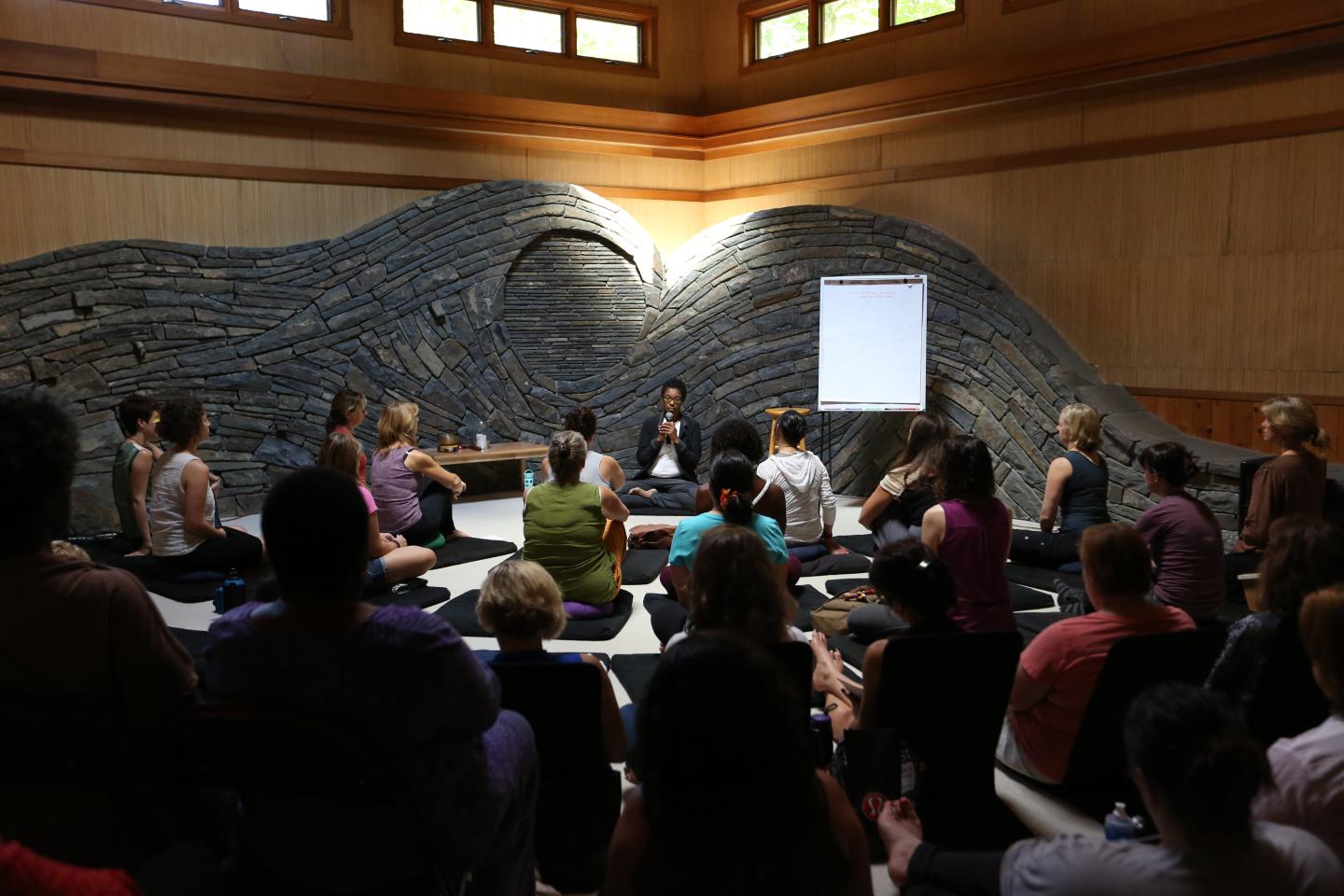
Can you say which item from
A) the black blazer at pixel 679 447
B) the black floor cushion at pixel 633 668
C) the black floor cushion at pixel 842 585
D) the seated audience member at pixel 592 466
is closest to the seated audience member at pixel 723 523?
the black floor cushion at pixel 633 668

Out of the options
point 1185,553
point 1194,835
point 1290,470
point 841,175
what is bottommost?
point 1185,553

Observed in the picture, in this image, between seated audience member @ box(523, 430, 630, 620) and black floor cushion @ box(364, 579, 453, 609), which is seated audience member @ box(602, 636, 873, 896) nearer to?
seated audience member @ box(523, 430, 630, 620)

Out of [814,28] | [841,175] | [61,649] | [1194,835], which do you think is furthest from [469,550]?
[814,28]

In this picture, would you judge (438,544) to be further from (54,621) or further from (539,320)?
(54,621)

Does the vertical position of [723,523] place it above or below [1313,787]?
above

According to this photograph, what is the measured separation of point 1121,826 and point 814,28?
27.6ft

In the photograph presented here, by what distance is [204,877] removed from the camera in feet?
5.72

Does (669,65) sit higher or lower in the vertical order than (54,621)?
higher

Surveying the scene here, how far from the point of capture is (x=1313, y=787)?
189 cm

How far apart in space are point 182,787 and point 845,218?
7351 mm

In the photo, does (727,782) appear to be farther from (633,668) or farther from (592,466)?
(592,466)

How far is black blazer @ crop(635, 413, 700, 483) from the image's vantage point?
25.1 feet

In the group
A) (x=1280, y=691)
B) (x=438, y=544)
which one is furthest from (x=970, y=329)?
(x=1280, y=691)

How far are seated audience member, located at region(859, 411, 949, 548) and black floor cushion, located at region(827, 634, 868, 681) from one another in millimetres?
734
